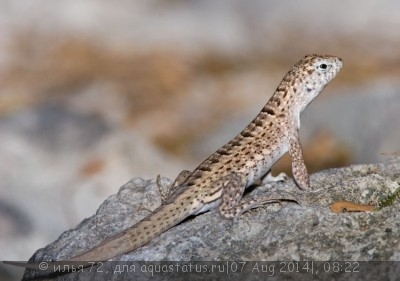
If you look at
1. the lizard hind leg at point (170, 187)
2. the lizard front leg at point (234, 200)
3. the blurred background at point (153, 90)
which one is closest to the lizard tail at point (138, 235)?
the lizard front leg at point (234, 200)

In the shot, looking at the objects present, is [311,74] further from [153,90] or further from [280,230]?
[153,90]

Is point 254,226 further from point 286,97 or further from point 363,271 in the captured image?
point 286,97

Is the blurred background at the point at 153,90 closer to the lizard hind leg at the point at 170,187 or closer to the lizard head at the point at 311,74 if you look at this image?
the lizard head at the point at 311,74

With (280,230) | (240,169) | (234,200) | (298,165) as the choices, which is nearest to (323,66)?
(298,165)

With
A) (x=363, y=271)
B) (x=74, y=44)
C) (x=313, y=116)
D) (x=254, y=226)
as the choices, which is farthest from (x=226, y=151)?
(x=74, y=44)

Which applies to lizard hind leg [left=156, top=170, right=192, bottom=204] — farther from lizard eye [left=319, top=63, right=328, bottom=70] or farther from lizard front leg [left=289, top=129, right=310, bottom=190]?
lizard eye [left=319, top=63, right=328, bottom=70]

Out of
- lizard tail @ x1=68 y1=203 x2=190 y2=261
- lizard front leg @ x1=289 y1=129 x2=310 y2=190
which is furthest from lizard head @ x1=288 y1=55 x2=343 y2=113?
lizard tail @ x1=68 y1=203 x2=190 y2=261
